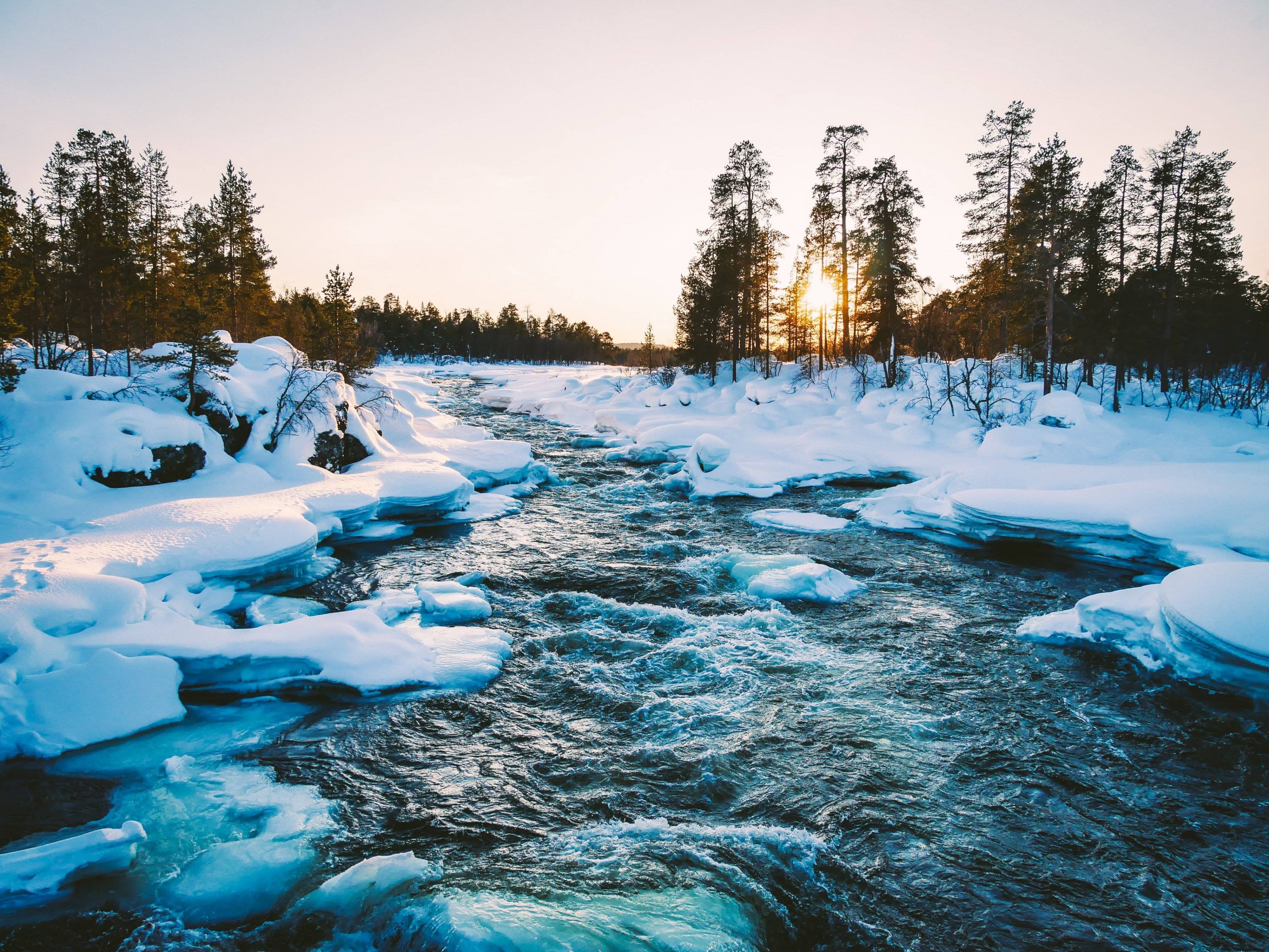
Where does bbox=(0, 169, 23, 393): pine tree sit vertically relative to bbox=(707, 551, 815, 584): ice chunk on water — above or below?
above

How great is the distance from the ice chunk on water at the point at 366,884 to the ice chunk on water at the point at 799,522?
32.9ft

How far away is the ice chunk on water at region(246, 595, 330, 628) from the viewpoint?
24.9 ft

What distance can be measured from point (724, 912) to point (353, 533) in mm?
10428

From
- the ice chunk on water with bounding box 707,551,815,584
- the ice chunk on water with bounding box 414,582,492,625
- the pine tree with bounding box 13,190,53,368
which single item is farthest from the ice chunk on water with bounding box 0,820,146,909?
the pine tree with bounding box 13,190,53,368

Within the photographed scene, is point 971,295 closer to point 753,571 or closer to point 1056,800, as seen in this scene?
point 753,571

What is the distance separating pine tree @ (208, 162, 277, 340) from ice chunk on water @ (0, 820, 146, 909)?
30887 millimetres

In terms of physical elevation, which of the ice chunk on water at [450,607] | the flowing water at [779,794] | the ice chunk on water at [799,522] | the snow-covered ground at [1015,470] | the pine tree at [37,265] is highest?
the pine tree at [37,265]

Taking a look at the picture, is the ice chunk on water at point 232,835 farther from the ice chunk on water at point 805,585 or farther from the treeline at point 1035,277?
the treeline at point 1035,277

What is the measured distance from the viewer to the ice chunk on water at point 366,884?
3.59 metres

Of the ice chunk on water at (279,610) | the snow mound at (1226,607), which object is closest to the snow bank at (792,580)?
the snow mound at (1226,607)

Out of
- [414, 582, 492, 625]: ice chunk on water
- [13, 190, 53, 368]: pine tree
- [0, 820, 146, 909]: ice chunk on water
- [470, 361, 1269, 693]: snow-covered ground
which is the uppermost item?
[13, 190, 53, 368]: pine tree

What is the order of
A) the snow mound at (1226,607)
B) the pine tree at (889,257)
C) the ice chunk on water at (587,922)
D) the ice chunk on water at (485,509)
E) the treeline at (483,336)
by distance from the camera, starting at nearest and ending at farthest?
the ice chunk on water at (587,922)
the snow mound at (1226,607)
the ice chunk on water at (485,509)
the pine tree at (889,257)
the treeline at (483,336)

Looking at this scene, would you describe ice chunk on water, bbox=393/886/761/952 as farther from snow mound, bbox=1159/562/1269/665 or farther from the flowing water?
snow mound, bbox=1159/562/1269/665

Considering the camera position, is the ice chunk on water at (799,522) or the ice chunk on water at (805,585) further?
the ice chunk on water at (799,522)
